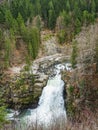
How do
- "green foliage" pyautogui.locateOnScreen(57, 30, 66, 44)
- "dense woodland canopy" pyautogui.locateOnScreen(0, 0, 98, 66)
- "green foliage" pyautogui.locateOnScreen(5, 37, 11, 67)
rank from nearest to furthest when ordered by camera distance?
"green foliage" pyautogui.locateOnScreen(5, 37, 11, 67) → "dense woodland canopy" pyautogui.locateOnScreen(0, 0, 98, 66) → "green foliage" pyautogui.locateOnScreen(57, 30, 66, 44)

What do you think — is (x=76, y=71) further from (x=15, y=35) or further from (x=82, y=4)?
(x=82, y=4)

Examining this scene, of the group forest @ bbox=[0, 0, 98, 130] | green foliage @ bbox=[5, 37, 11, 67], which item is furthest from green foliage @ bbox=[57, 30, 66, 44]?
green foliage @ bbox=[5, 37, 11, 67]

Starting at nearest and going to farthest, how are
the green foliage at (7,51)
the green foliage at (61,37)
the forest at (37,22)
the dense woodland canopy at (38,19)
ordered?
the green foliage at (7,51) → the forest at (37,22) → the dense woodland canopy at (38,19) → the green foliage at (61,37)

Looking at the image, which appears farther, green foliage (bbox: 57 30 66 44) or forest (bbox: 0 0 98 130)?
green foliage (bbox: 57 30 66 44)

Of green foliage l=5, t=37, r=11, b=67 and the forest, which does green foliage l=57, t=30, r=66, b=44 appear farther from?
green foliage l=5, t=37, r=11, b=67

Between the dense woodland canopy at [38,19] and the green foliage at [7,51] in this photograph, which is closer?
the green foliage at [7,51]

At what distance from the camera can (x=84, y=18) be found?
82.3 meters

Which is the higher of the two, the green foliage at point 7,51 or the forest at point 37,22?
the forest at point 37,22

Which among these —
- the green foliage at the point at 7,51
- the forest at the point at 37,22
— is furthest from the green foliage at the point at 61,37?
the green foliage at the point at 7,51

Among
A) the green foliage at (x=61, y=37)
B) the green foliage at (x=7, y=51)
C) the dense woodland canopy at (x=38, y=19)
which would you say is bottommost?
the green foliage at (x=7, y=51)

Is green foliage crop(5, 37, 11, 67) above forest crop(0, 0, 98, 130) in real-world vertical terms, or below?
below

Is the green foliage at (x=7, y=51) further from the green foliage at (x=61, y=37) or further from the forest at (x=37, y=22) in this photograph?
the green foliage at (x=61, y=37)

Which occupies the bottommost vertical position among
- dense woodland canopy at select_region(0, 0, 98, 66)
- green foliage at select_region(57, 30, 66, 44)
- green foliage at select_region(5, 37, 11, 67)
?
green foliage at select_region(5, 37, 11, 67)

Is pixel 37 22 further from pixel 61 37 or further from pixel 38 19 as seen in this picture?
pixel 61 37
